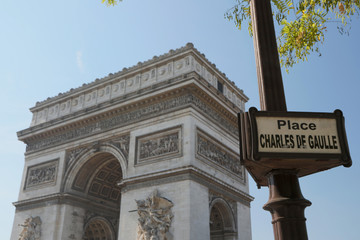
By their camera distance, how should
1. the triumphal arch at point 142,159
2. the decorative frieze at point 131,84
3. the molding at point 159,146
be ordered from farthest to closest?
the decorative frieze at point 131,84
the molding at point 159,146
the triumphal arch at point 142,159

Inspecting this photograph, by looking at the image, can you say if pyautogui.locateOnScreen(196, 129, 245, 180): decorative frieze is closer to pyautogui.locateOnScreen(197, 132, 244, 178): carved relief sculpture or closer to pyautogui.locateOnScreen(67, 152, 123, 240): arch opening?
pyautogui.locateOnScreen(197, 132, 244, 178): carved relief sculpture

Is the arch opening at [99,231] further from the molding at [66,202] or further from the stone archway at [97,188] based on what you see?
the molding at [66,202]

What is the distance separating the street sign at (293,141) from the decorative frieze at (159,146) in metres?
13.8

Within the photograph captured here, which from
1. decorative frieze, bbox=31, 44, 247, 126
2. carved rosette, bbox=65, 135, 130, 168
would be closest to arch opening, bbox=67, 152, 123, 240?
carved rosette, bbox=65, 135, 130, 168

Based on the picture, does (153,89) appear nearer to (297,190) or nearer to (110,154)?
(110,154)

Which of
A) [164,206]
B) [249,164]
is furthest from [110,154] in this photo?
[249,164]

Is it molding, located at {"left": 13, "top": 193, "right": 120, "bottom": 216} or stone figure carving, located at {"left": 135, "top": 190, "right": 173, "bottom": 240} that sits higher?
molding, located at {"left": 13, "top": 193, "right": 120, "bottom": 216}

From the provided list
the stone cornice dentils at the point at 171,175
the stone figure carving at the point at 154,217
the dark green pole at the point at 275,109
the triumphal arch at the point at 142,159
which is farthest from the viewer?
the triumphal arch at the point at 142,159

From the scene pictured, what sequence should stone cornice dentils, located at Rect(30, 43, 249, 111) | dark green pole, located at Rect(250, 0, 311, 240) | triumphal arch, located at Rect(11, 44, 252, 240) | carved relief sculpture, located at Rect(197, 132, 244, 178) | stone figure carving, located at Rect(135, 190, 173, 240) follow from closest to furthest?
1. dark green pole, located at Rect(250, 0, 311, 240)
2. stone figure carving, located at Rect(135, 190, 173, 240)
3. triumphal arch, located at Rect(11, 44, 252, 240)
4. carved relief sculpture, located at Rect(197, 132, 244, 178)
5. stone cornice dentils, located at Rect(30, 43, 249, 111)

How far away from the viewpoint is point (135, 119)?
60.1 feet

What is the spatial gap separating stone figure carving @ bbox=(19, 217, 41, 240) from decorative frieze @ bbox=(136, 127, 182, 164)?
265 inches

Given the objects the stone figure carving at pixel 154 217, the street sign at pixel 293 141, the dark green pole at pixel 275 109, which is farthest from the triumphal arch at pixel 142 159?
the street sign at pixel 293 141

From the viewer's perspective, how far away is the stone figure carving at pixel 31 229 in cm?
1906

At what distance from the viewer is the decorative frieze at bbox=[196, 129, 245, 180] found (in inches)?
663
